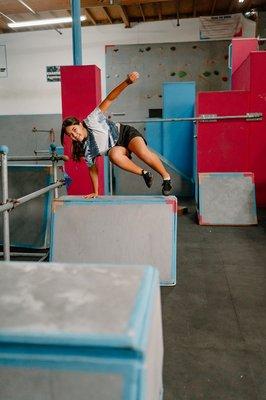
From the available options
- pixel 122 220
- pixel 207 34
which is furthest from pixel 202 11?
pixel 122 220

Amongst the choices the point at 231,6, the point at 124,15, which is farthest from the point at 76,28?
the point at 231,6

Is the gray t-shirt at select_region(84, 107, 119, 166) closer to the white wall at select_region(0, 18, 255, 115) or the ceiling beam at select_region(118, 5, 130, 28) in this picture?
the ceiling beam at select_region(118, 5, 130, 28)

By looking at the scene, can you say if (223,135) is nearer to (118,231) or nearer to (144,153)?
(144,153)

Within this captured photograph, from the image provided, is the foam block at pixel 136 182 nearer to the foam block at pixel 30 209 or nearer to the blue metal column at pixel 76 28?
the blue metal column at pixel 76 28

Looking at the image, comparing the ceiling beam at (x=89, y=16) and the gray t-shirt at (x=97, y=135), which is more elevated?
the ceiling beam at (x=89, y=16)

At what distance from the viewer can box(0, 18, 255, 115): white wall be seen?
805 centimetres

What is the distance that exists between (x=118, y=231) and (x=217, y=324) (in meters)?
0.88

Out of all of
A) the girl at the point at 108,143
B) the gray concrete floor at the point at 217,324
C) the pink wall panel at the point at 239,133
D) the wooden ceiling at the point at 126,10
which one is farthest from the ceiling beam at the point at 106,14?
the gray concrete floor at the point at 217,324

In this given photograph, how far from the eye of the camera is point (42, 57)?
8461 millimetres

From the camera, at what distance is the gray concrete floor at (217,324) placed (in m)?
1.40

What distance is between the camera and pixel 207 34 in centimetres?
761

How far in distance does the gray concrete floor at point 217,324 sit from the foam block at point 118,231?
0.86 feet

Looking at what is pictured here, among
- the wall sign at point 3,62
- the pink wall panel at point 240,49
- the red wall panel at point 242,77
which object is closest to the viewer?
the red wall panel at point 242,77

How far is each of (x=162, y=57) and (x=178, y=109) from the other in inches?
91.3
